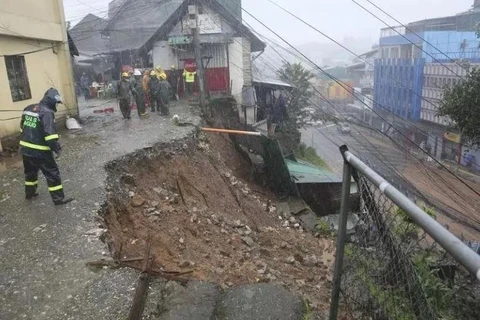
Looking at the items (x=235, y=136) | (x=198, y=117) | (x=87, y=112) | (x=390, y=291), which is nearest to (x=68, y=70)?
(x=87, y=112)

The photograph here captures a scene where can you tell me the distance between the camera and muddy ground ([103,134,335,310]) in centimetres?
467

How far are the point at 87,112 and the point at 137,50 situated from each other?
15.4 feet

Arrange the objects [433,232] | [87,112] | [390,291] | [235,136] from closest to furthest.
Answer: [433,232]
[390,291]
[235,136]
[87,112]

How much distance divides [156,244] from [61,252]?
1140 mm

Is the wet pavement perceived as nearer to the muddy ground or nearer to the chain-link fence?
the muddy ground

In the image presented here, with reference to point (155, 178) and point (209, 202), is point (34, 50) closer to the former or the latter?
point (155, 178)

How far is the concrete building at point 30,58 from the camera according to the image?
9.16m

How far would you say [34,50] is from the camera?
10.6 metres

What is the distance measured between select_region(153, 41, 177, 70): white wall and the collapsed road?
10.2 metres

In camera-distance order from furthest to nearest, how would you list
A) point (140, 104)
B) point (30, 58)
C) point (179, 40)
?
point (179, 40) → point (140, 104) → point (30, 58)

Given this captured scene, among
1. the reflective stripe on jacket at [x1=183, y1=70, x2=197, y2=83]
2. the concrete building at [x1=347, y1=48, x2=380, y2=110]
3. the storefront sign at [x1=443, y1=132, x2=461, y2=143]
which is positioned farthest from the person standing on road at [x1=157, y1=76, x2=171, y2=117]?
the concrete building at [x1=347, y1=48, x2=380, y2=110]

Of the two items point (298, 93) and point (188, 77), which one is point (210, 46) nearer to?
point (188, 77)

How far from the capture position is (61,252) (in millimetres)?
4301

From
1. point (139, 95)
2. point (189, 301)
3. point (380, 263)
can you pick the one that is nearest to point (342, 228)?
point (380, 263)
